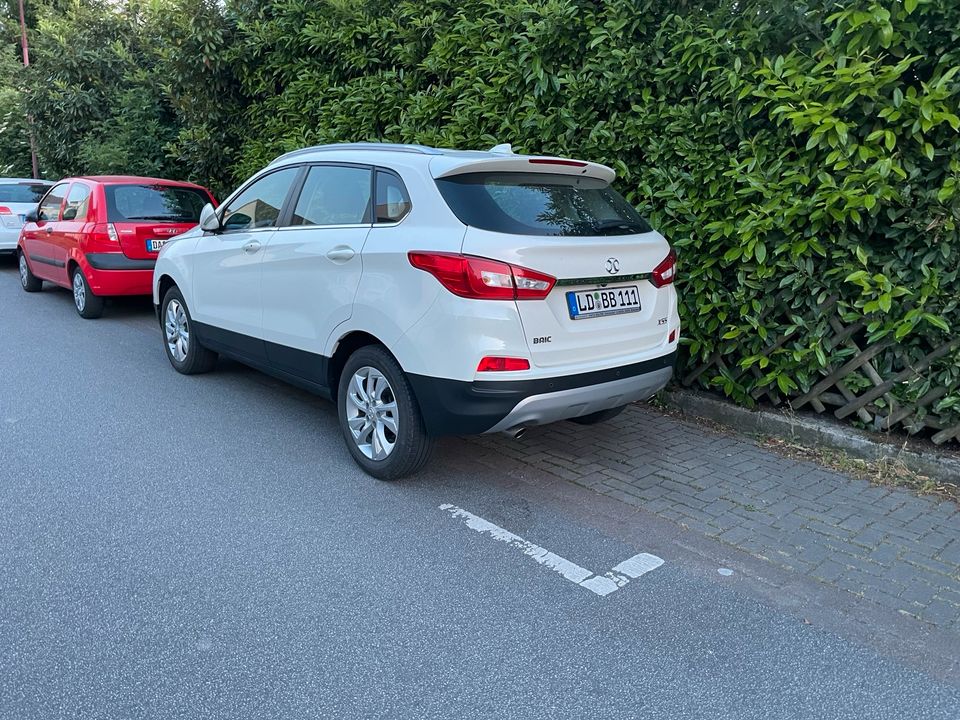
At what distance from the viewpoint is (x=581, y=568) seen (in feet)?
11.7

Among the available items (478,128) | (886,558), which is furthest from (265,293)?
(886,558)

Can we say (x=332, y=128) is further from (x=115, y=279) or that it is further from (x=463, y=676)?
(x=463, y=676)

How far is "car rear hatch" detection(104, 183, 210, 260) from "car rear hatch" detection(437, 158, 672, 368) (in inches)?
216

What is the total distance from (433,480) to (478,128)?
143 inches

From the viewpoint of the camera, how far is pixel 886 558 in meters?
3.69

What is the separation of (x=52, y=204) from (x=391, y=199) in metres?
7.38

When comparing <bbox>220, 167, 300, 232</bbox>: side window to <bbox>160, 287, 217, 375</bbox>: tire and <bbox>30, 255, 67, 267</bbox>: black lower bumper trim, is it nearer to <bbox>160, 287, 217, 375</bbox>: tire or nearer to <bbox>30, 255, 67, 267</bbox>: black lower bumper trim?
<bbox>160, 287, 217, 375</bbox>: tire

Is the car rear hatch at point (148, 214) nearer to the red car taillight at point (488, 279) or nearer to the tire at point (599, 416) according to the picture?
the tire at point (599, 416)

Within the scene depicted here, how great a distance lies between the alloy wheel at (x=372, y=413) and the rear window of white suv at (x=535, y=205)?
1.07 metres

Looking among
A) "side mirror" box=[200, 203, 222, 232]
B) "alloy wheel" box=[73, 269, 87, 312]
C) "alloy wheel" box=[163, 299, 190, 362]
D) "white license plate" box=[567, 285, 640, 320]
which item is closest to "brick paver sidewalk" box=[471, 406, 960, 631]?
"white license plate" box=[567, 285, 640, 320]

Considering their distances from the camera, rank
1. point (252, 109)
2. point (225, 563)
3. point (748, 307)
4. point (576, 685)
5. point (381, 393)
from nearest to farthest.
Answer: point (576, 685) < point (225, 563) < point (381, 393) < point (748, 307) < point (252, 109)

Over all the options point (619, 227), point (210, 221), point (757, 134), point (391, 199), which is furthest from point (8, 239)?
point (757, 134)

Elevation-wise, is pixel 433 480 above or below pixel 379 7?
below

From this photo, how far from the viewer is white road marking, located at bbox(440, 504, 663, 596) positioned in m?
3.42
